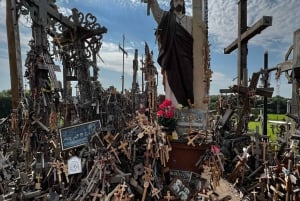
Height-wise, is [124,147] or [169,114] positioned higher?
[169,114]

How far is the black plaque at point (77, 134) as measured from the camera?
5.02m

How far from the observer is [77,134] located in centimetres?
515

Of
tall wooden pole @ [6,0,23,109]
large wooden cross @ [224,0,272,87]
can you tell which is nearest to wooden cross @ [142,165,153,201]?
tall wooden pole @ [6,0,23,109]

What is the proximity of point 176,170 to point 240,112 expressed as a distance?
396 cm

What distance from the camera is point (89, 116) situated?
7.38 m

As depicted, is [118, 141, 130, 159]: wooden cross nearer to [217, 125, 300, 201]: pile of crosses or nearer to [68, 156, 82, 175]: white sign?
[68, 156, 82, 175]: white sign

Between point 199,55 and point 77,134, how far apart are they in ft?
8.89

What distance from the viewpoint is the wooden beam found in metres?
5.65

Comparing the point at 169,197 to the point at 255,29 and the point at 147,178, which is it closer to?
the point at 147,178

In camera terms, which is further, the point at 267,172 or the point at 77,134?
the point at 267,172

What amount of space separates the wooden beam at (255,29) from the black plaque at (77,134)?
13.0 feet

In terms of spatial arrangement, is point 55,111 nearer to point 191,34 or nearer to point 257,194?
point 191,34

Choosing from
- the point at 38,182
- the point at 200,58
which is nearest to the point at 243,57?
the point at 200,58

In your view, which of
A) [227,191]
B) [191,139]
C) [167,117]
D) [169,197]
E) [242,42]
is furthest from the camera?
[242,42]
